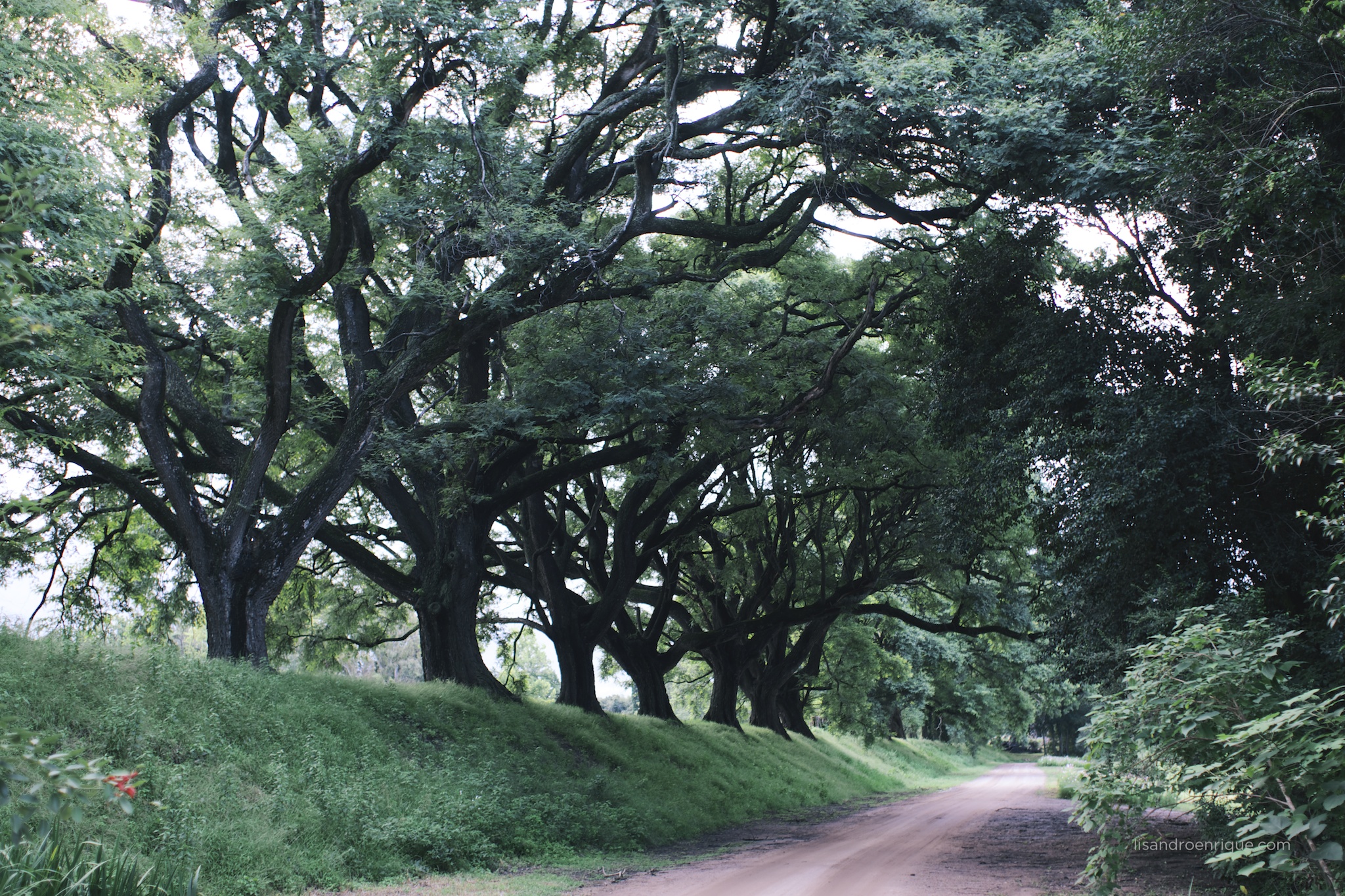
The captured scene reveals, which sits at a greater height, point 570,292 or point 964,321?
point 570,292

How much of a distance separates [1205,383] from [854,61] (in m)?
6.17

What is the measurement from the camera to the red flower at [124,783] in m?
2.73

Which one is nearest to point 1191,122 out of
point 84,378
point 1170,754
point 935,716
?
point 1170,754

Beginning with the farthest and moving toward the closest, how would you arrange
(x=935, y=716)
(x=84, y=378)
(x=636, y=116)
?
(x=935, y=716)
(x=636, y=116)
(x=84, y=378)

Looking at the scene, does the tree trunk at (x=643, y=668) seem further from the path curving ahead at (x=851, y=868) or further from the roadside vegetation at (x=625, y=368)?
the path curving ahead at (x=851, y=868)

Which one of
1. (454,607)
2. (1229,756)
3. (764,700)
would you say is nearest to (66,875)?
(1229,756)

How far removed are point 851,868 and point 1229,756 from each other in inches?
249

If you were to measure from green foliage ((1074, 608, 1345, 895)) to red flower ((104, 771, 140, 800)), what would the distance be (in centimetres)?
514

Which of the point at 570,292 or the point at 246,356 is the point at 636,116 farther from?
the point at 246,356

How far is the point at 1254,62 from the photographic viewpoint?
9.27 meters

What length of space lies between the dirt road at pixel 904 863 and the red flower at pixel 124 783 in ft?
22.0

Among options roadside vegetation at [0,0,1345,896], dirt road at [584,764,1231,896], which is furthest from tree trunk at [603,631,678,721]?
dirt road at [584,764,1231,896]

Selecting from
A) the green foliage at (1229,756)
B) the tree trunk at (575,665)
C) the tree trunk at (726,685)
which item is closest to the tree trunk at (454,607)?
the tree trunk at (575,665)

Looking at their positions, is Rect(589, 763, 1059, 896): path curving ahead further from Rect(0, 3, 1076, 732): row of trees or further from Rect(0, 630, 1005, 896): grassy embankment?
Rect(0, 3, 1076, 732): row of trees
